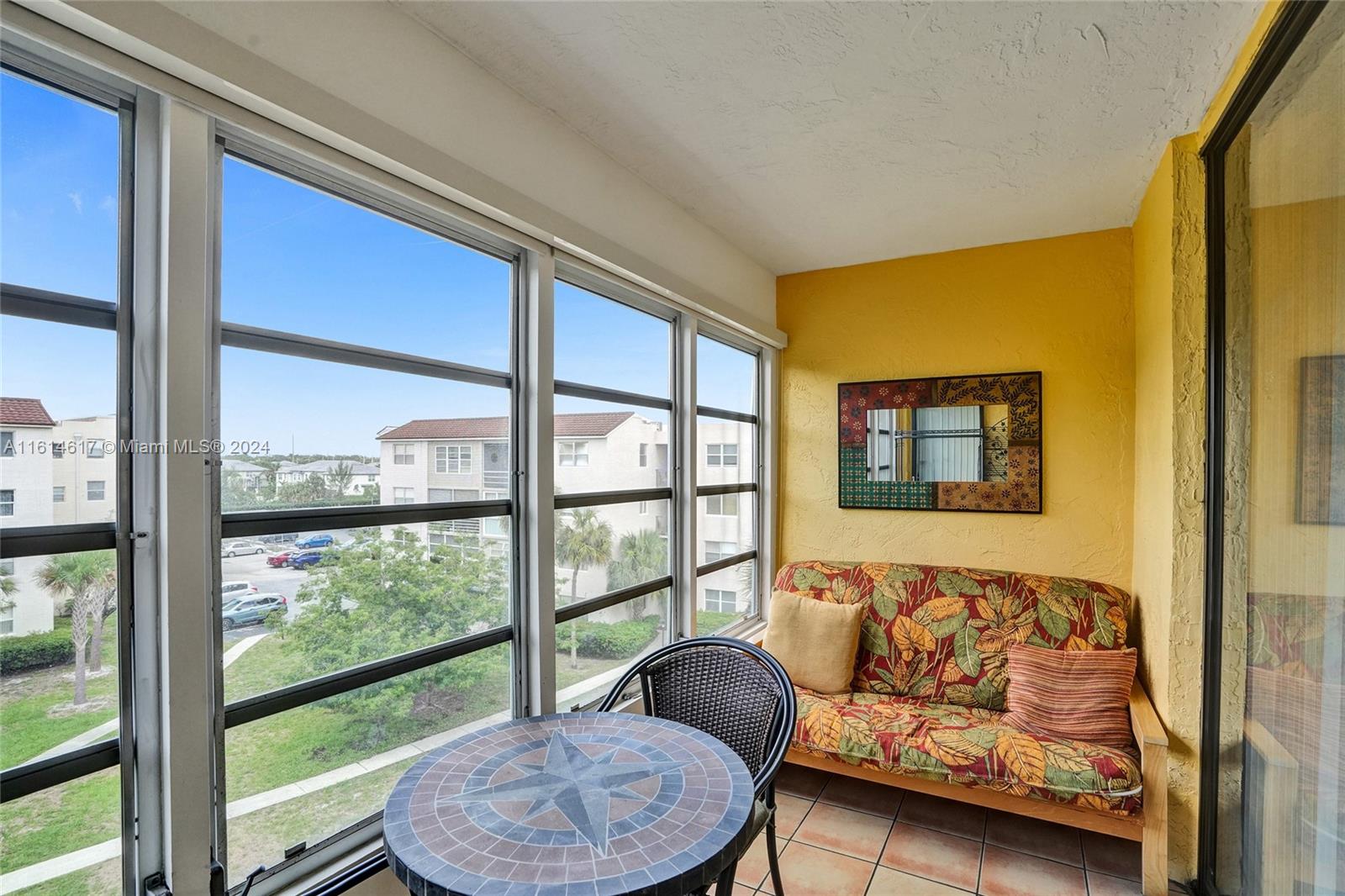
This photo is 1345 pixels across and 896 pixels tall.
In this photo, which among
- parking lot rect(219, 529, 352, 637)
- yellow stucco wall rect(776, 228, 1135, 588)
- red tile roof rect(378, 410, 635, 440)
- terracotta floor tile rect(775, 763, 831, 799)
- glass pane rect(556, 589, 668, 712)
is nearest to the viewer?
parking lot rect(219, 529, 352, 637)

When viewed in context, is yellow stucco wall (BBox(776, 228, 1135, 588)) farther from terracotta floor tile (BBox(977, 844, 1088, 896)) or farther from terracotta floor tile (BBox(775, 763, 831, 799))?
terracotta floor tile (BBox(977, 844, 1088, 896))

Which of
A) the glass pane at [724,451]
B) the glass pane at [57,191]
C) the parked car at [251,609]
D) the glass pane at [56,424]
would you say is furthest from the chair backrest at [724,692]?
the glass pane at [57,191]

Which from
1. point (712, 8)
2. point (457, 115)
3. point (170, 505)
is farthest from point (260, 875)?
point (712, 8)

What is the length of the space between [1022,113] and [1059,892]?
270cm

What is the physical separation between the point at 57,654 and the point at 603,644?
1.78m

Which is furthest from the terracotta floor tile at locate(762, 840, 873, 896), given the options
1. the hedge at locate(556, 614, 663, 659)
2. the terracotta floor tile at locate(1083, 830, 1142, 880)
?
the hedge at locate(556, 614, 663, 659)

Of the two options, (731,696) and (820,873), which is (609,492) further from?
(820,873)

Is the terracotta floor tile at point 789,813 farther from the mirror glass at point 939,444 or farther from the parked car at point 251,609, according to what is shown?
the parked car at point 251,609

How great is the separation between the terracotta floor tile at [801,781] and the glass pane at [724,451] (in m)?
1.47

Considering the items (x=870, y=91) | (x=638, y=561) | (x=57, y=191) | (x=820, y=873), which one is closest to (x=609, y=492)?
(x=638, y=561)

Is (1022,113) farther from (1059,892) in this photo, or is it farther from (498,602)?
(1059,892)

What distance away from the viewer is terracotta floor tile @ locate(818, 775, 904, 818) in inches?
110

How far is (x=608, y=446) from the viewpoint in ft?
8.96

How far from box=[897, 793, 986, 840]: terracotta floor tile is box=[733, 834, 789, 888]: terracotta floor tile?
2.03ft
